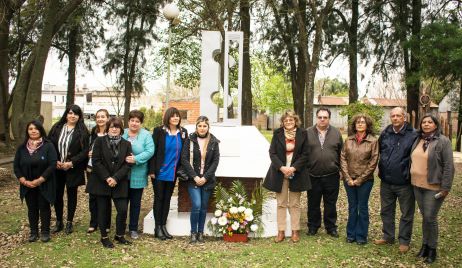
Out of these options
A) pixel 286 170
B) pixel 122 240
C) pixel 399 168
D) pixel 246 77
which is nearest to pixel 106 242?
pixel 122 240

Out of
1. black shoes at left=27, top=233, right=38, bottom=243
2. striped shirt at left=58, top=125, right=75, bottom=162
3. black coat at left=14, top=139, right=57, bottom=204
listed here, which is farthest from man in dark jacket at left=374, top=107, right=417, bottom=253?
black shoes at left=27, top=233, right=38, bottom=243

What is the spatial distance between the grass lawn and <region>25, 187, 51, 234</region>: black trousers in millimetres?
194

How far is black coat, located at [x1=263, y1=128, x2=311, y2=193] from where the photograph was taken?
586 centimetres

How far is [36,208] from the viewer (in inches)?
230

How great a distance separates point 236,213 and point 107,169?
5.50 feet

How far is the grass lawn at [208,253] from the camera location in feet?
16.8

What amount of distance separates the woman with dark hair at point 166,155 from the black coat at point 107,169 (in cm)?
37

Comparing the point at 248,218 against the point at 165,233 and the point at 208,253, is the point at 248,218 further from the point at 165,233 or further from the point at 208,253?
the point at 165,233

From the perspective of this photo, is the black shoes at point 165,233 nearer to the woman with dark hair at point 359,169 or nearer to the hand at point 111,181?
the hand at point 111,181

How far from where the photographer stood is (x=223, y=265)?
16.7 ft

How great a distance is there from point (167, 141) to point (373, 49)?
14799 millimetres

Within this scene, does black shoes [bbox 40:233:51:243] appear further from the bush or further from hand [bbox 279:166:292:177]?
the bush

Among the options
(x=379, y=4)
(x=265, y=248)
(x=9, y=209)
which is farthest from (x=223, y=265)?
(x=379, y=4)

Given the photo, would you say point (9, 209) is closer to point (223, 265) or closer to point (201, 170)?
point (201, 170)
